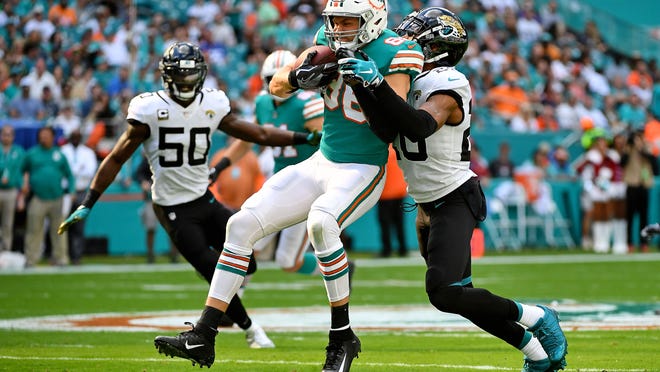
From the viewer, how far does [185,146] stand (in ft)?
26.6

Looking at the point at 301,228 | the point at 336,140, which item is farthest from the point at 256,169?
the point at 336,140

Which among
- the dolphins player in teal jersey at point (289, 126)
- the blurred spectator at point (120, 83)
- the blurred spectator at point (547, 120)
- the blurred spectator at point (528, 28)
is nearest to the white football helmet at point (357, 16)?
the dolphins player in teal jersey at point (289, 126)

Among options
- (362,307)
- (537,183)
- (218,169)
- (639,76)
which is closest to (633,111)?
(639,76)

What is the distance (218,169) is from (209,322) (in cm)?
276

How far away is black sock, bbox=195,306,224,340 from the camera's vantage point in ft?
19.9

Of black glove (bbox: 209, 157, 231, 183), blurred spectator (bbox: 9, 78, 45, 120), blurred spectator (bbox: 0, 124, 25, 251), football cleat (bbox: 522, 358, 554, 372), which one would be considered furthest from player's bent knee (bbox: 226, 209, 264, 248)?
blurred spectator (bbox: 9, 78, 45, 120)

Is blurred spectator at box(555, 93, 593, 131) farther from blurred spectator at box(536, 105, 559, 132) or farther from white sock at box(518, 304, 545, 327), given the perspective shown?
white sock at box(518, 304, 545, 327)

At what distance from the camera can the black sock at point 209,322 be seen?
6070 mm

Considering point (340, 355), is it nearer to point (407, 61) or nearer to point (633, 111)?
point (407, 61)

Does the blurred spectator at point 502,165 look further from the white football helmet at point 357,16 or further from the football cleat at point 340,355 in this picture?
the football cleat at point 340,355

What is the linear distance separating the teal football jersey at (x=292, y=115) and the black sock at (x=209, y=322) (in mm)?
3337

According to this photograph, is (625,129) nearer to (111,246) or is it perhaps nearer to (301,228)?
(111,246)

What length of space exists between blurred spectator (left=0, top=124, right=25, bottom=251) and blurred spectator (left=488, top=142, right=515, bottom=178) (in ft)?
26.4

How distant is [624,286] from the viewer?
1278 cm
